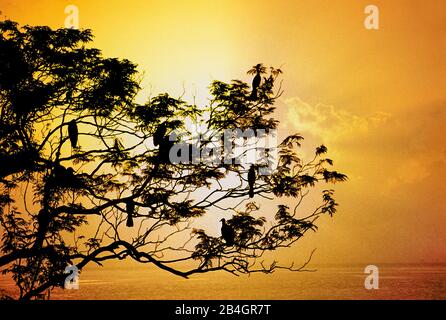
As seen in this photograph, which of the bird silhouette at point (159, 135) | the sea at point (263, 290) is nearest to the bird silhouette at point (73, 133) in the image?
the bird silhouette at point (159, 135)

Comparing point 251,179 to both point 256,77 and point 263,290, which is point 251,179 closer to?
point 256,77

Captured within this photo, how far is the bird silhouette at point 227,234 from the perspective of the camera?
10.5 metres

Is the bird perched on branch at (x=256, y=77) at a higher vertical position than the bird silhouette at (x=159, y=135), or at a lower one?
higher

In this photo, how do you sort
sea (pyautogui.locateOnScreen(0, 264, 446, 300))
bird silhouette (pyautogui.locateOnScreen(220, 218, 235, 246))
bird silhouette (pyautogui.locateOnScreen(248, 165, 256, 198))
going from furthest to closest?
sea (pyautogui.locateOnScreen(0, 264, 446, 300))
bird silhouette (pyautogui.locateOnScreen(220, 218, 235, 246))
bird silhouette (pyautogui.locateOnScreen(248, 165, 256, 198))

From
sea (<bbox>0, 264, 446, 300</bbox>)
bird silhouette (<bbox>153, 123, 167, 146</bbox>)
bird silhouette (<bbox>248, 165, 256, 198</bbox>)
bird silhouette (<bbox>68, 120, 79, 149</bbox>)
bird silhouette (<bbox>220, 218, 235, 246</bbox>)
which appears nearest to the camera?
bird silhouette (<bbox>68, 120, 79, 149</bbox>)

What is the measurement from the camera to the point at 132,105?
10508 mm

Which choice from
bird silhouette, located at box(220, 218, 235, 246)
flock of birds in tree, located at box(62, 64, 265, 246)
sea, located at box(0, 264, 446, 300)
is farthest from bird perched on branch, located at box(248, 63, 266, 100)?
sea, located at box(0, 264, 446, 300)

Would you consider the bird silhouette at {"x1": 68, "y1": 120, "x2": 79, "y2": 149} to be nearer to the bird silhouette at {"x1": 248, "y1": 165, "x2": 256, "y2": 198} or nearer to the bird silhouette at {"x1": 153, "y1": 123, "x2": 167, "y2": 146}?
the bird silhouette at {"x1": 153, "y1": 123, "x2": 167, "y2": 146}

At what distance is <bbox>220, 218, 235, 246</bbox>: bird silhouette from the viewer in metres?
10.5

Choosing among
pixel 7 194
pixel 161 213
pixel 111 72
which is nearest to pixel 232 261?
pixel 161 213

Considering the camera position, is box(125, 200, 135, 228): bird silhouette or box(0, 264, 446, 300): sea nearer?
box(125, 200, 135, 228): bird silhouette

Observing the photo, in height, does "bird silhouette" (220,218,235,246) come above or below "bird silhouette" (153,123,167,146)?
below

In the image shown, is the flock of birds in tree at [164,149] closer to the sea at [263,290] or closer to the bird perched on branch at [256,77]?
the bird perched on branch at [256,77]
